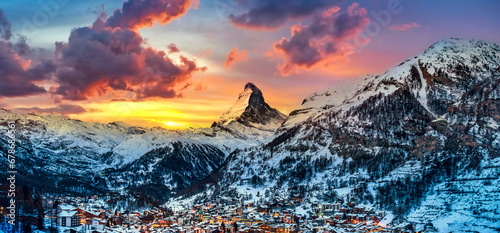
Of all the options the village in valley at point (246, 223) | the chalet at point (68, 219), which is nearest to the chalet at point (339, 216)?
the village in valley at point (246, 223)

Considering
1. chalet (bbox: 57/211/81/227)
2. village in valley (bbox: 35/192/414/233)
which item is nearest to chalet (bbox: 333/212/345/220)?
village in valley (bbox: 35/192/414/233)

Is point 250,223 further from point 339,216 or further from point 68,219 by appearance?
point 68,219

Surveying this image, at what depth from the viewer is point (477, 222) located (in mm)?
161250

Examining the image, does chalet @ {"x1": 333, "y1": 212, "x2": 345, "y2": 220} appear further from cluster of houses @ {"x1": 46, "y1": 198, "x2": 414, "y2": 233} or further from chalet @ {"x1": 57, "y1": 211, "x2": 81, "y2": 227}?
chalet @ {"x1": 57, "y1": 211, "x2": 81, "y2": 227}

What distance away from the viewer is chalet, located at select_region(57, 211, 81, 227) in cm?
15550

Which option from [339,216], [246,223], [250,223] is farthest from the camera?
[339,216]

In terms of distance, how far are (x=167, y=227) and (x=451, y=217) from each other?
77134 mm

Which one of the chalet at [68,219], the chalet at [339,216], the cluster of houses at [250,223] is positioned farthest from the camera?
the chalet at [339,216]

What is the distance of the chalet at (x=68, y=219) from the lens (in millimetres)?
155500

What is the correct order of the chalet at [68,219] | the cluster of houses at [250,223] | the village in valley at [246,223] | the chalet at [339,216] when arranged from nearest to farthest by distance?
the chalet at [68,219] < the village in valley at [246,223] < the cluster of houses at [250,223] < the chalet at [339,216]

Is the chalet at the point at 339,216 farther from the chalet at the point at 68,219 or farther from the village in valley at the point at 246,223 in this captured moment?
the chalet at the point at 68,219

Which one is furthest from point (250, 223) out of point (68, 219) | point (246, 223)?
point (68, 219)

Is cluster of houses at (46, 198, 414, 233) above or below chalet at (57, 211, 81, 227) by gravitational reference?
below

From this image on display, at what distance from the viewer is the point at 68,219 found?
513ft
